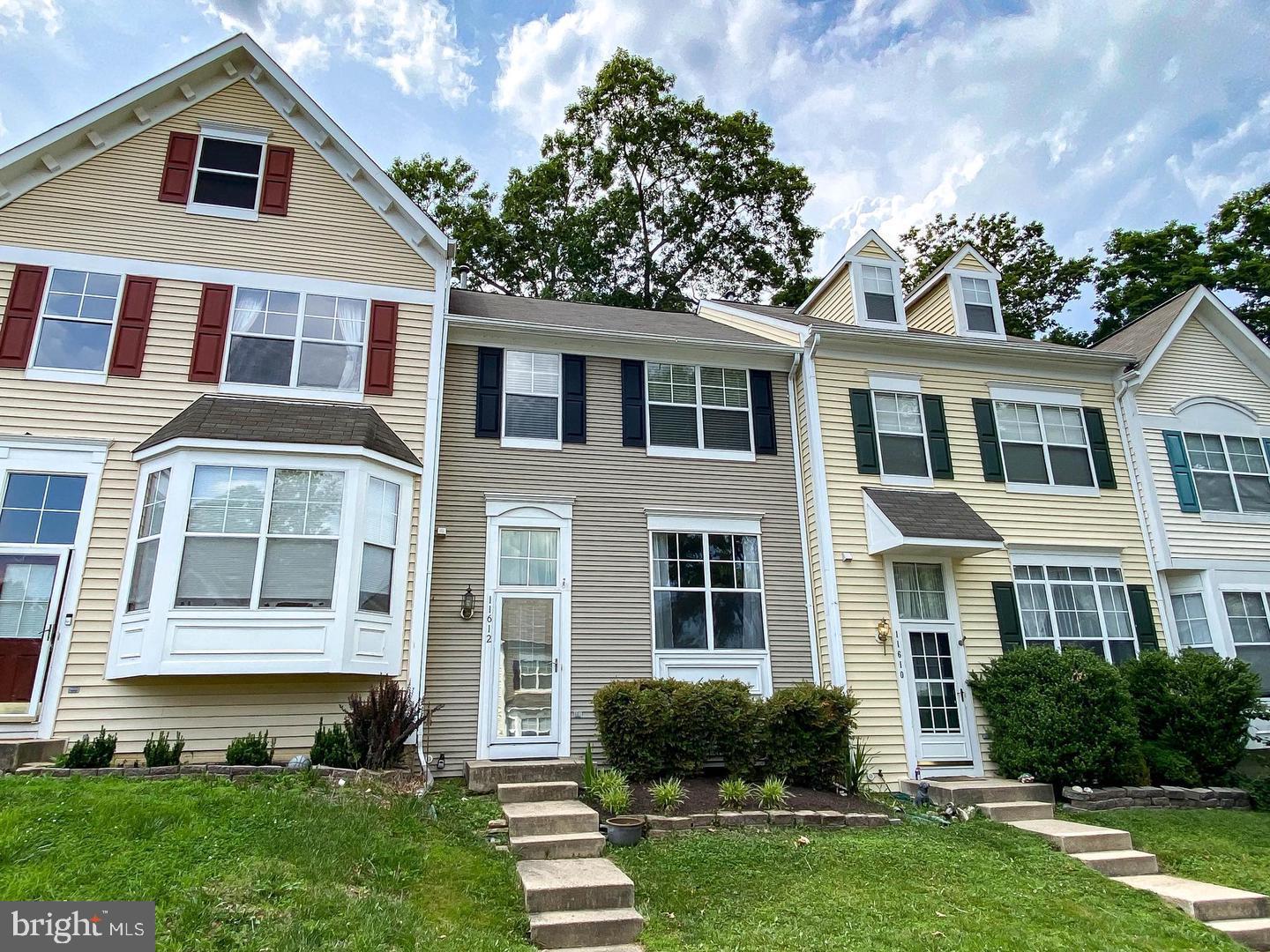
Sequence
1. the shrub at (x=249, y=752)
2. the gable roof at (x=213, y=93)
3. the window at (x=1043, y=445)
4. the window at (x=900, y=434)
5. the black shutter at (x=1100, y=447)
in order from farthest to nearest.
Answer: the black shutter at (x=1100, y=447) → the window at (x=1043, y=445) → the window at (x=900, y=434) → the gable roof at (x=213, y=93) → the shrub at (x=249, y=752)

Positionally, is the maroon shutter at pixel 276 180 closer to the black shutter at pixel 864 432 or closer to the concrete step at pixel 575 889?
the black shutter at pixel 864 432

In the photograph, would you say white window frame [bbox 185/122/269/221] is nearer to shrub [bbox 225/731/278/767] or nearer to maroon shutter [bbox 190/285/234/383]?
maroon shutter [bbox 190/285/234/383]

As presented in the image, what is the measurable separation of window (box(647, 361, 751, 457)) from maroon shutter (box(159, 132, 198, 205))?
677 centimetres

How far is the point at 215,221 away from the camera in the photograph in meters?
9.84

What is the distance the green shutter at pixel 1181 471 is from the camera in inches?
483

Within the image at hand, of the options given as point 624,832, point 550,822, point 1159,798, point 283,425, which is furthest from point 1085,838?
point 283,425

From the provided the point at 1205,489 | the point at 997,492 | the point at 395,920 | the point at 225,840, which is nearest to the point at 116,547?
the point at 225,840

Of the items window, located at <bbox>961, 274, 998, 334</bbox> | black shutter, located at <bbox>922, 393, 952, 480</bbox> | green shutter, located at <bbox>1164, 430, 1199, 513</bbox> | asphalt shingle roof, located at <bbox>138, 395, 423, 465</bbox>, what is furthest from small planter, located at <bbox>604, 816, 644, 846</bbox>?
green shutter, located at <bbox>1164, 430, 1199, 513</bbox>

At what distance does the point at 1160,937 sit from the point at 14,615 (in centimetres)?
1104

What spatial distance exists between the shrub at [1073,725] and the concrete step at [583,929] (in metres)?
6.59

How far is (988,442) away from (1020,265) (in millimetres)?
15637

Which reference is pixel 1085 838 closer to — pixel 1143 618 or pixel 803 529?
pixel 803 529

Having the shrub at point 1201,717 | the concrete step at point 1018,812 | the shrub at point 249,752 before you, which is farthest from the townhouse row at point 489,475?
the concrete step at point 1018,812

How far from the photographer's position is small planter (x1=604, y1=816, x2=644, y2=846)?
673cm
